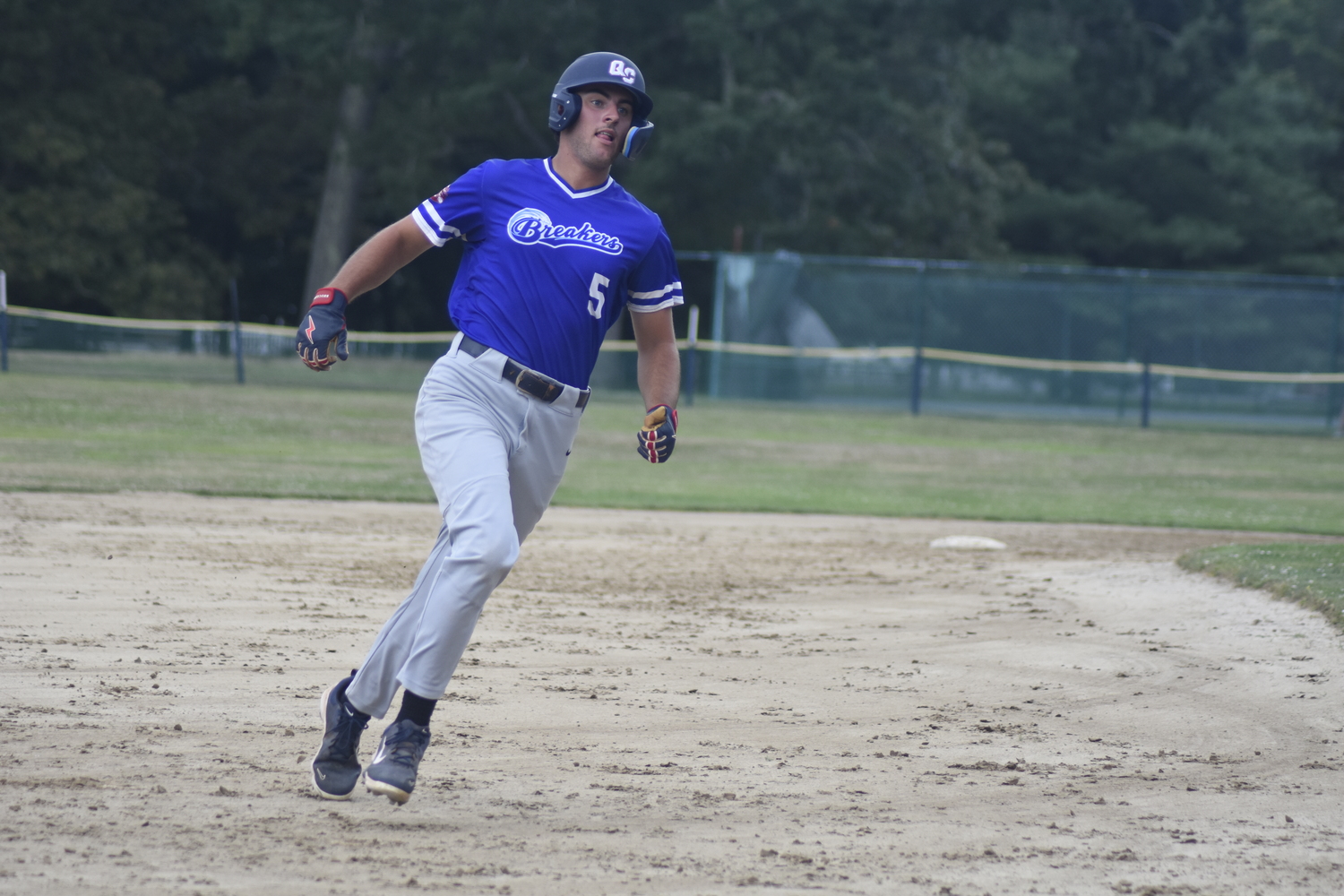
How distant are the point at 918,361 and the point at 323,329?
2126 centimetres

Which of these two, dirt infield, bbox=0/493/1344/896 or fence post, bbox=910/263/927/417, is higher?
fence post, bbox=910/263/927/417

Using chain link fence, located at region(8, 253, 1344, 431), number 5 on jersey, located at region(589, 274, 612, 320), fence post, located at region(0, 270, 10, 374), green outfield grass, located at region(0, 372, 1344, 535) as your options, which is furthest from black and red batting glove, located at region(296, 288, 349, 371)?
fence post, located at region(0, 270, 10, 374)

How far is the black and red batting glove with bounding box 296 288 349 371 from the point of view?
4035 mm

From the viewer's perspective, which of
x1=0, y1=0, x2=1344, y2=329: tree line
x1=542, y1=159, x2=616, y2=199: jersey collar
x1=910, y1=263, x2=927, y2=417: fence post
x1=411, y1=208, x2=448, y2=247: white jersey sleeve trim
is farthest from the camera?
x1=0, y1=0, x2=1344, y2=329: tree line

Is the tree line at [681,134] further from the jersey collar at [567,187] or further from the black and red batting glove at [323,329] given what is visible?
the black and red batting glove at [323,329]

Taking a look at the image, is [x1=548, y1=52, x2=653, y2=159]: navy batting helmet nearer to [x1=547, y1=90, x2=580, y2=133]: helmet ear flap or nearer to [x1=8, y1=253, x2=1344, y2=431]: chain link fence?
[x1=547, y1=90, x2=580, y2=133]: helmet ear flap

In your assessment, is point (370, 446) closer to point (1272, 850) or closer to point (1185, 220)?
point (1272, 850)

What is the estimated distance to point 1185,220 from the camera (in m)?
41.8

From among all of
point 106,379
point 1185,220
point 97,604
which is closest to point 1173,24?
point 1185,220

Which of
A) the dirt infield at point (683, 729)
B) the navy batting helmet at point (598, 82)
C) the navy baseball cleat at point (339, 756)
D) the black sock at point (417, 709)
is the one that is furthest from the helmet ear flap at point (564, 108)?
the dirt infield at point (683, 729)

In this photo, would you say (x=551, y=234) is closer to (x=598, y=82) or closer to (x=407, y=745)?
(x=598, y=82)

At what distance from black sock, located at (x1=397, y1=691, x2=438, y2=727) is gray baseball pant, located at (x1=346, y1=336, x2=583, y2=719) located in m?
0.03

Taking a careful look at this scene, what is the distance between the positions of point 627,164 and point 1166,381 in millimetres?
13367

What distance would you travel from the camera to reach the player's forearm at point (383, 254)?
4152 mm
